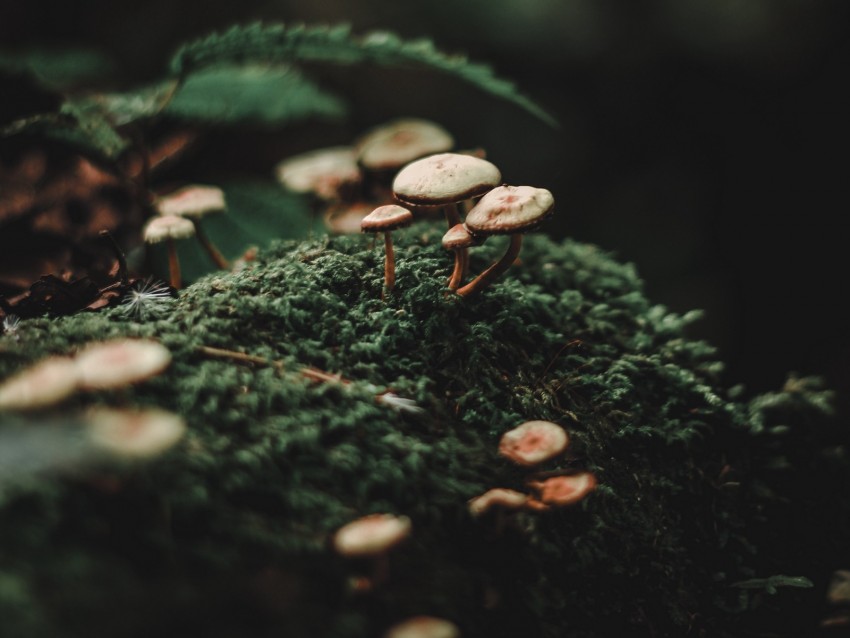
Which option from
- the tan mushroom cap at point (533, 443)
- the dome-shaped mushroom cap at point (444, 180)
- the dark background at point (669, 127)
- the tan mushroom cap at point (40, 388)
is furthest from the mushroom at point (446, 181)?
the dark background at point (669, 127)

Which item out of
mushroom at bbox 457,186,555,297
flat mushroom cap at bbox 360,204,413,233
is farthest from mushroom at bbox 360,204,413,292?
mushroom at bbox 457,186,555,297

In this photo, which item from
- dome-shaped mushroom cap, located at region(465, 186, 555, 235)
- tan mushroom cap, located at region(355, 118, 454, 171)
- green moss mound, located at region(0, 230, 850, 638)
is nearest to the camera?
green moss mound, located at region(0, 230, 850, 638)

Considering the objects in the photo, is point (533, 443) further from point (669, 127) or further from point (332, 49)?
point (669, 127)

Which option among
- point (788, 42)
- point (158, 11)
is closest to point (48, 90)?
point (158, 11)

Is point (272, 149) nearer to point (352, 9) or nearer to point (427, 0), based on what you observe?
point (352, 9)

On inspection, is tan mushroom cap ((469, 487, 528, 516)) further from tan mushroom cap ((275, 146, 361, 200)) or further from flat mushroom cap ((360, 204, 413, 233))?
tan mushroom cap ((275, 146, 361, 200))

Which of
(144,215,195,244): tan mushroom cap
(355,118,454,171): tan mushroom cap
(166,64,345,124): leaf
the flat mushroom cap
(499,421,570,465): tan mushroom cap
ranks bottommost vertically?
(499,421,570,465): tan mushroom cap
